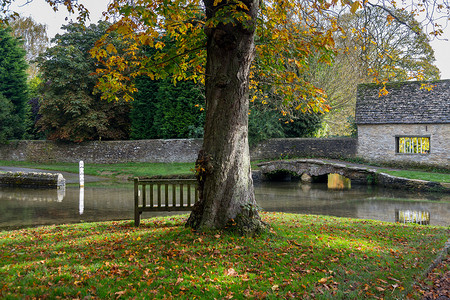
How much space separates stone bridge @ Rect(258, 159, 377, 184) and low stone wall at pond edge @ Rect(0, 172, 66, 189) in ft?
46.2

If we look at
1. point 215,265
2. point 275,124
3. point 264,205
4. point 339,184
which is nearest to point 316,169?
point 339,184

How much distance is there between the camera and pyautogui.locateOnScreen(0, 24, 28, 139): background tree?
119 ft

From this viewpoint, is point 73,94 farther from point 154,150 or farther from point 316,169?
point 316,169

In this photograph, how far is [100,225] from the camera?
361 inches

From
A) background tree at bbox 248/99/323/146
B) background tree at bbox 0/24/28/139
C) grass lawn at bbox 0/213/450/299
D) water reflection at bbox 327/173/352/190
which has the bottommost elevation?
water reflection at bbox 327/173/352/190

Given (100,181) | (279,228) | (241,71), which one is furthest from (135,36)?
(100,181)

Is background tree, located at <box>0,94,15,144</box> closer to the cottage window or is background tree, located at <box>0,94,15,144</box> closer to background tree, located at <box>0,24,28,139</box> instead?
background tree, located at <box>0,24,28,139</box>

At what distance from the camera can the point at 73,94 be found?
33.1 meters

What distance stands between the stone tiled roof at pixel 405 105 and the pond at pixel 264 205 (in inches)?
354

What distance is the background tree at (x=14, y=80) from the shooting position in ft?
119

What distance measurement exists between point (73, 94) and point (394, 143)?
27204 mm

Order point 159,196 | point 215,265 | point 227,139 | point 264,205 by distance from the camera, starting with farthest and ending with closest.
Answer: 1. point 264,205
2. point 159,196
3. point 227,139
4. point 215,265

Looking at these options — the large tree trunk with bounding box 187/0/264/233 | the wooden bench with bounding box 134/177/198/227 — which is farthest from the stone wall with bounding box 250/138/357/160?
the large tree trunk with bounding box 187/0/264/233

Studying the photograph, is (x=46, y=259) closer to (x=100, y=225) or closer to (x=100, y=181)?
(x=100, y=225)
